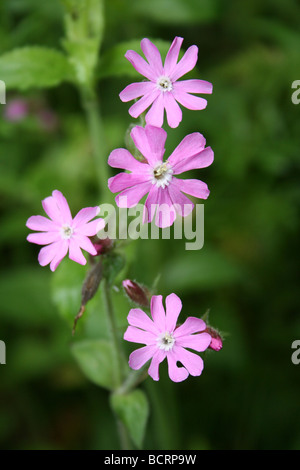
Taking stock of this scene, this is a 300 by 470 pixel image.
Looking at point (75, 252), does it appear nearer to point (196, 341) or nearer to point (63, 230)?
point (63, 230)

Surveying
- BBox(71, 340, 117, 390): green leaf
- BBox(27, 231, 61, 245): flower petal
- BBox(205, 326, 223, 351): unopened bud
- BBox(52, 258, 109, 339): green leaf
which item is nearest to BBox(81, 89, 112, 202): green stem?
BBox(52, 258, 109, 339): green leaf

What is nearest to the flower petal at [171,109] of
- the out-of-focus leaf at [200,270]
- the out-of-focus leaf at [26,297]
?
the out-of-focus leaf at [200,270]

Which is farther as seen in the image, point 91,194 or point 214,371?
point 91,194

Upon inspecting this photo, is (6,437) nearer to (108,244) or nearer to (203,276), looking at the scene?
(203,276)

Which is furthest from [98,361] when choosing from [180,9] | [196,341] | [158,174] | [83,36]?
[180,9]
